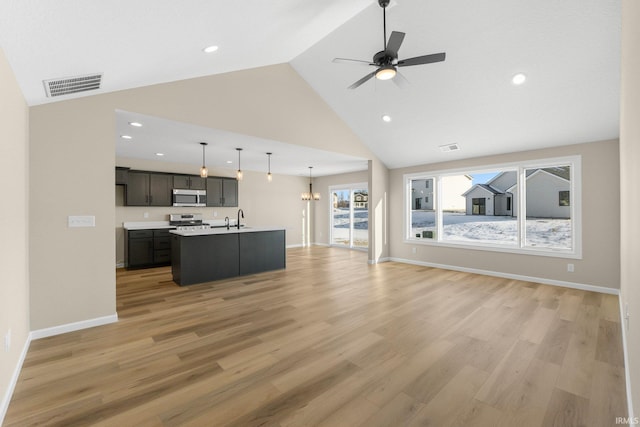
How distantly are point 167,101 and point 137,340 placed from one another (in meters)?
2.91

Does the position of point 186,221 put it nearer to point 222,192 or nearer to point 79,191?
point 222,192

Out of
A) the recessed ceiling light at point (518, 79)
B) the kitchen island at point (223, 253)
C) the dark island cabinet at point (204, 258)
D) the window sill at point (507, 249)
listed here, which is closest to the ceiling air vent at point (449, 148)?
the recessed ceiling light at point (518, 79)

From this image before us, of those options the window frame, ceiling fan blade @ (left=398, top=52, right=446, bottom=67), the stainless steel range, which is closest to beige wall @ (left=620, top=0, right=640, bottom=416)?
ceiling fan blade @ (left=398, top=52, right=446, bottom=67)

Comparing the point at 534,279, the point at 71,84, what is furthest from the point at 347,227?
the point at 71,84

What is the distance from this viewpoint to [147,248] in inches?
247

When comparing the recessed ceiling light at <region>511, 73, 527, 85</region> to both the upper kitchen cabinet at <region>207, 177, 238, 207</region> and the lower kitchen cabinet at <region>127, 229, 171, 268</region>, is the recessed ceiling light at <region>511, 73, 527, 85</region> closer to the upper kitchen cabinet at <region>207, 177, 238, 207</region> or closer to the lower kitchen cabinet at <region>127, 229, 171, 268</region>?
the upper kitchen cabinet at <region>207, 177, 238, 207</region>

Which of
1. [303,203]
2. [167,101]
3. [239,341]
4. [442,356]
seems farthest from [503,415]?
[303,203]

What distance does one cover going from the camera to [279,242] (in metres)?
6.07

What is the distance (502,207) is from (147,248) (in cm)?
783

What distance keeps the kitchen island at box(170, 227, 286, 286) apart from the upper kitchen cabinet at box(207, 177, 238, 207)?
2420 mm

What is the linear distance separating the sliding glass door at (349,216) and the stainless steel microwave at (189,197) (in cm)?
427

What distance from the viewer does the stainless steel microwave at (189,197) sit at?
703 cm

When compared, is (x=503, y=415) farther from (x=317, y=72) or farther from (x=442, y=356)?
(x=317, y=72)

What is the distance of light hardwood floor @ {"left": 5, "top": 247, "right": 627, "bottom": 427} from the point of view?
177cm
